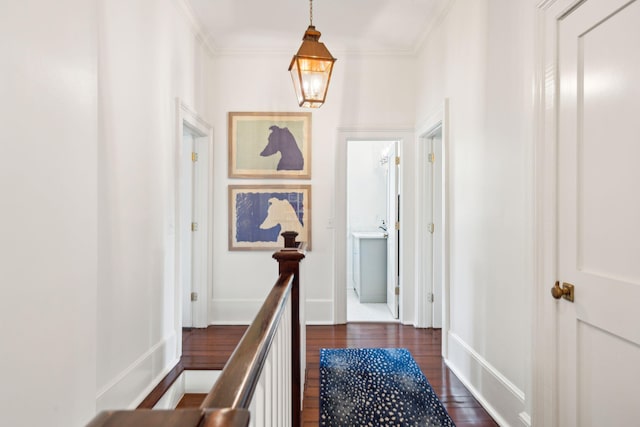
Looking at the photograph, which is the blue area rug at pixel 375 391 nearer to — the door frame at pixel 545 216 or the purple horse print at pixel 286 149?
the door frame at pixel 545 216

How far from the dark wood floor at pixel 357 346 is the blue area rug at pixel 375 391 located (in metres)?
0.07

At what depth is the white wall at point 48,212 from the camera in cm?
114

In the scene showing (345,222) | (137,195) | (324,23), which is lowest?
(345,222)

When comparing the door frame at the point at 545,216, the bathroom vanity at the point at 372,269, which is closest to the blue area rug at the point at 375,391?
the door frame at the point at 545,216

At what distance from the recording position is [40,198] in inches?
49.6

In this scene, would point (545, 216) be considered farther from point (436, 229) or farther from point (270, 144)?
point (270, 144)

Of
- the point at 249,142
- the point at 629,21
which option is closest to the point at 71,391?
the point at 629,21

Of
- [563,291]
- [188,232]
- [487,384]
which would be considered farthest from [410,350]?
[188,232]

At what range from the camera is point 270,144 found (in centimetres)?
380

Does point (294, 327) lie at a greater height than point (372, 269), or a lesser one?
greater

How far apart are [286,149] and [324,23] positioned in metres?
1.30

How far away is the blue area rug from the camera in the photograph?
81.7 inches

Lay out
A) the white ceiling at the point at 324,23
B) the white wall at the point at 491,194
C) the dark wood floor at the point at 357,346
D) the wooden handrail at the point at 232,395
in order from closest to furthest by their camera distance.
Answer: the wooden handrail at the point at 232,395, the white wall at the point at 491,194, the dark wood floor at the point at 357,346, the white ceiling at the point at 324,23

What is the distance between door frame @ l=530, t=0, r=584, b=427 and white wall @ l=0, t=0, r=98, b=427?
6.80 ft
